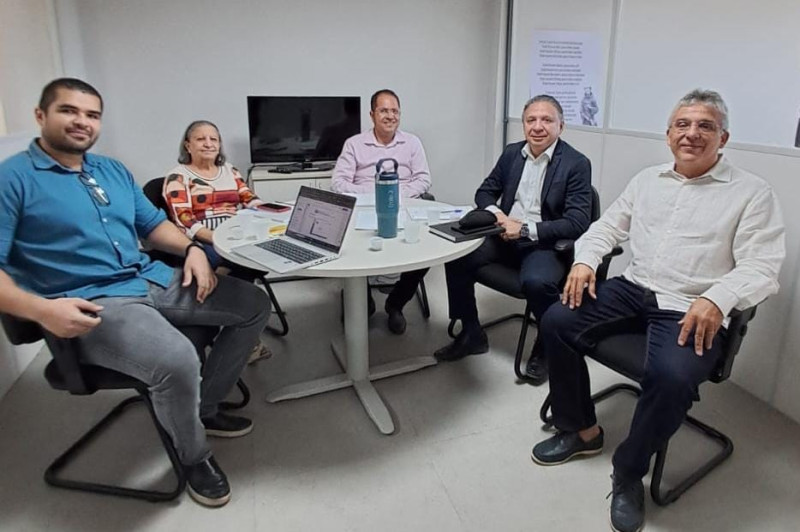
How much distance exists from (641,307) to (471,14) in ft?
10.1

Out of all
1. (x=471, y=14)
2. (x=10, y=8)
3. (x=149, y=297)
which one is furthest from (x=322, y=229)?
(x=471, y=14)

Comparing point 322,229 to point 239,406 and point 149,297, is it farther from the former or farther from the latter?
point 239,406

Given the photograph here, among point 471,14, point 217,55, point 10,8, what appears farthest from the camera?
point 471,14

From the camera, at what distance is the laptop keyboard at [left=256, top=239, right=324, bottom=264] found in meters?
1.82

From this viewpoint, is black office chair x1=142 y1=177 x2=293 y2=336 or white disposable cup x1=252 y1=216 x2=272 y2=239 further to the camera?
black office chair x1=142 y1=177 x2=293 y2=336

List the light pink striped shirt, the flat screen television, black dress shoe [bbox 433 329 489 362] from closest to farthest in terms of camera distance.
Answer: black dress shoe [bbox 433 329 489 362] < the light pink striped shirt < the flat screen television

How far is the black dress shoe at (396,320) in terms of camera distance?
9.45ft

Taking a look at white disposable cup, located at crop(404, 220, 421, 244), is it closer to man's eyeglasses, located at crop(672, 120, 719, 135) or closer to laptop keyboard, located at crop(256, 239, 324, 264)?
laptop keyboard, located at crop(256, 239, 324, 264)

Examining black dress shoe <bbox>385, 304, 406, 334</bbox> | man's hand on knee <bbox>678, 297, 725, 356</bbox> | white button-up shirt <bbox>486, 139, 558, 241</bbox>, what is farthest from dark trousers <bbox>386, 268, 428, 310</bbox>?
man's hand on knee <bbox>678, 297, 725, 356</bbox>

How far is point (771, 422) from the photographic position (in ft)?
6.88

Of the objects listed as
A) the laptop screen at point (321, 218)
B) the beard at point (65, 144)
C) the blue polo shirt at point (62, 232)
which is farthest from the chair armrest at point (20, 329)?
the laptop screen at point (321, 218)

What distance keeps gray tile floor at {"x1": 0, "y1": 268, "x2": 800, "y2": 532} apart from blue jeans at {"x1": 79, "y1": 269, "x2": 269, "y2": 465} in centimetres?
27

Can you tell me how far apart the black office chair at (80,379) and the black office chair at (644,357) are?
1302mm

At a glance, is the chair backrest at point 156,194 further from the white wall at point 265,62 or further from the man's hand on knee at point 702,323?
the man's hand on knee at point 702,323
